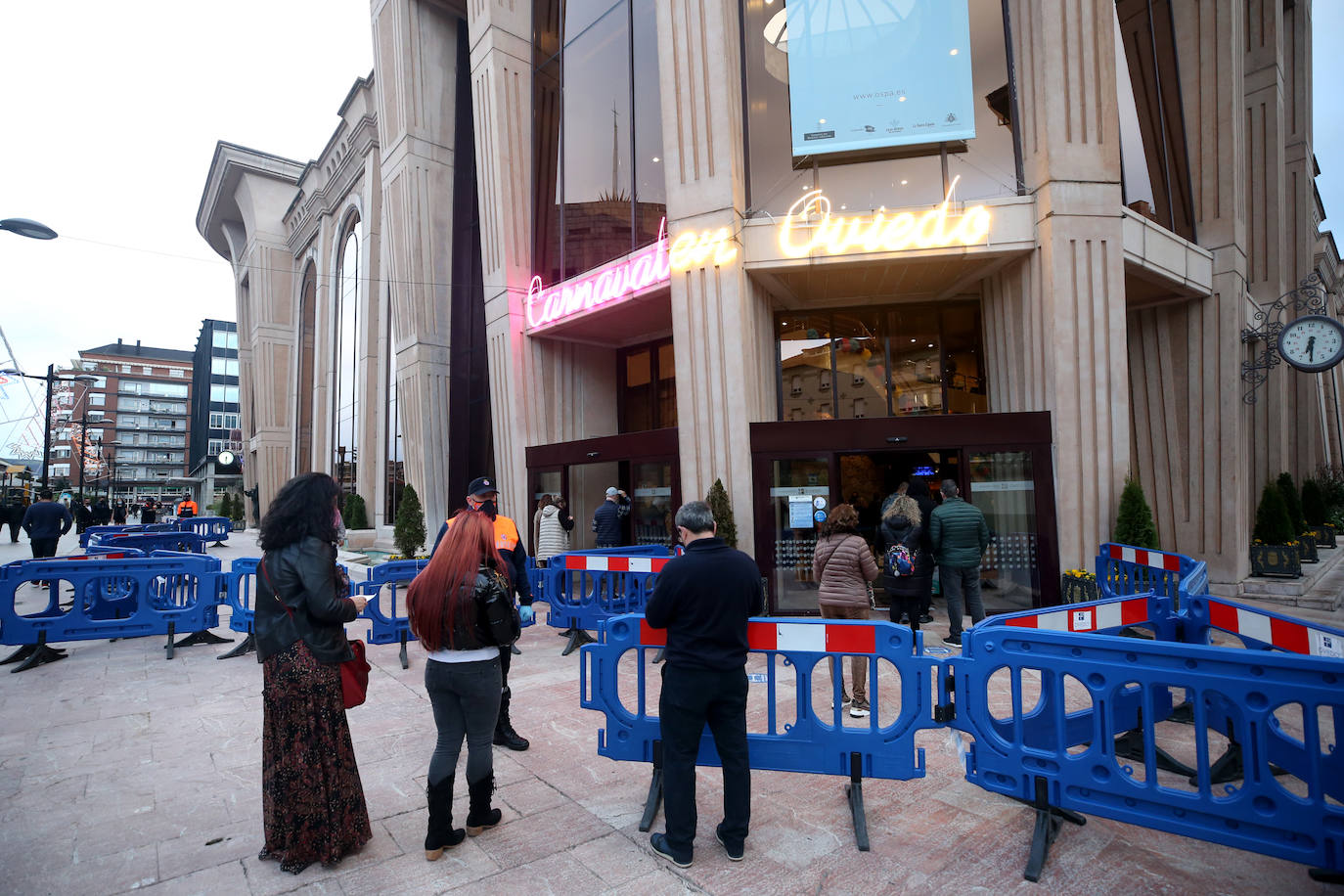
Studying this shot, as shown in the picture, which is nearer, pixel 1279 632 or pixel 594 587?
pixel 1279 632

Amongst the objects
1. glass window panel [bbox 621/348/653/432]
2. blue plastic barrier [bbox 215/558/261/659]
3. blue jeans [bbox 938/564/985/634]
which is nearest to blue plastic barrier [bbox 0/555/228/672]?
blue plastic barrier [bbox 215/558/261/659]

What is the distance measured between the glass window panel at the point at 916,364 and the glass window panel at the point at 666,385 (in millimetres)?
5325

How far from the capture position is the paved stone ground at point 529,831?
332cm

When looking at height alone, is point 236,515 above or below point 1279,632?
below

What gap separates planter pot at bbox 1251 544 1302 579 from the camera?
12.0 m

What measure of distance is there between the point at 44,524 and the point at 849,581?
15.6 meters

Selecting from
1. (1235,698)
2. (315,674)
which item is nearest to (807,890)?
(1235,698)

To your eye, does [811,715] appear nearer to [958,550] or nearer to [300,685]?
[300,685]

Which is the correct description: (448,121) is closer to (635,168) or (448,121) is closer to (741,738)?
(635,168)

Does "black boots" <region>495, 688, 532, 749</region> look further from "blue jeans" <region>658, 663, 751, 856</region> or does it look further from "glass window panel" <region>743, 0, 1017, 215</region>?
"glass window panel" <region>743, 0, 1017, 215</region>

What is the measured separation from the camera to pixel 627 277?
12859mm

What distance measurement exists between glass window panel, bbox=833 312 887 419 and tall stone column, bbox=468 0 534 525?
6890mm

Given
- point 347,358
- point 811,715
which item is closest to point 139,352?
point 347,358

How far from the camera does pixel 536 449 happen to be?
15.1m
